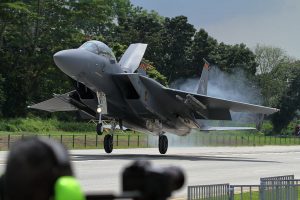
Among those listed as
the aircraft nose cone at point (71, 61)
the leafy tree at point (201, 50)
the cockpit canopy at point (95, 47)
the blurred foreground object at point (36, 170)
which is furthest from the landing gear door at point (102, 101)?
the leafy tree at point (201, 50)

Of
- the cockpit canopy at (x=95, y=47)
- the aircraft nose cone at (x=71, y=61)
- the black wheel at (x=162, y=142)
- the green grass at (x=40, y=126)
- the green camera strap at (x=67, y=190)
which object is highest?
the cockpit canopy at (x=95, y=47)

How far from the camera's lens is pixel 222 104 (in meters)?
34.3

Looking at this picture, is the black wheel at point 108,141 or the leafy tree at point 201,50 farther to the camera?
the leafy tree at point 201,50

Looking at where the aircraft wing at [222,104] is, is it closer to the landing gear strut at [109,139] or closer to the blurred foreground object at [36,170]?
the landing gear strut at [109,139]

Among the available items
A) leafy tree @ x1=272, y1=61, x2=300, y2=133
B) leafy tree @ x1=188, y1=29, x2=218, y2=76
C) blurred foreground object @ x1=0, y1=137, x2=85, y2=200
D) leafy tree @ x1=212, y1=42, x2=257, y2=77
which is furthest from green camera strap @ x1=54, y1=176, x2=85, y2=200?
leafy tree @ x1=272, y1=61, x2=300, y2=133

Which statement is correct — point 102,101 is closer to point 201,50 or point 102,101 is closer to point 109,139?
point 109,139

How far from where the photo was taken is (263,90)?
112 metres

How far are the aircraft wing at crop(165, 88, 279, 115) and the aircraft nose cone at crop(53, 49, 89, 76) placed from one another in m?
6.62

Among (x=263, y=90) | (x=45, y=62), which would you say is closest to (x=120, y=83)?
(x=45, y=62)

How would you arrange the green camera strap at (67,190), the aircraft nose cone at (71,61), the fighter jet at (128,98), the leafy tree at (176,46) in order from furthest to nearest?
the leafy tree at (176,46)
the fighter jet at (128,98)
the aircraft nose cone at (71,61)
the green camera strap at (67,190)

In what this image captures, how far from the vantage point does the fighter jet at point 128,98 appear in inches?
1066

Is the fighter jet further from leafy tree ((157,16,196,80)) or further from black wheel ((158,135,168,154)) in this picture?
leafy tree ((157,16,196,80))

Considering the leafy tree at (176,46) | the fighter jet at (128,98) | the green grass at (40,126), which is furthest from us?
the leafy tree at (176,46)

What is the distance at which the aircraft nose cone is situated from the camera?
84.9ft
